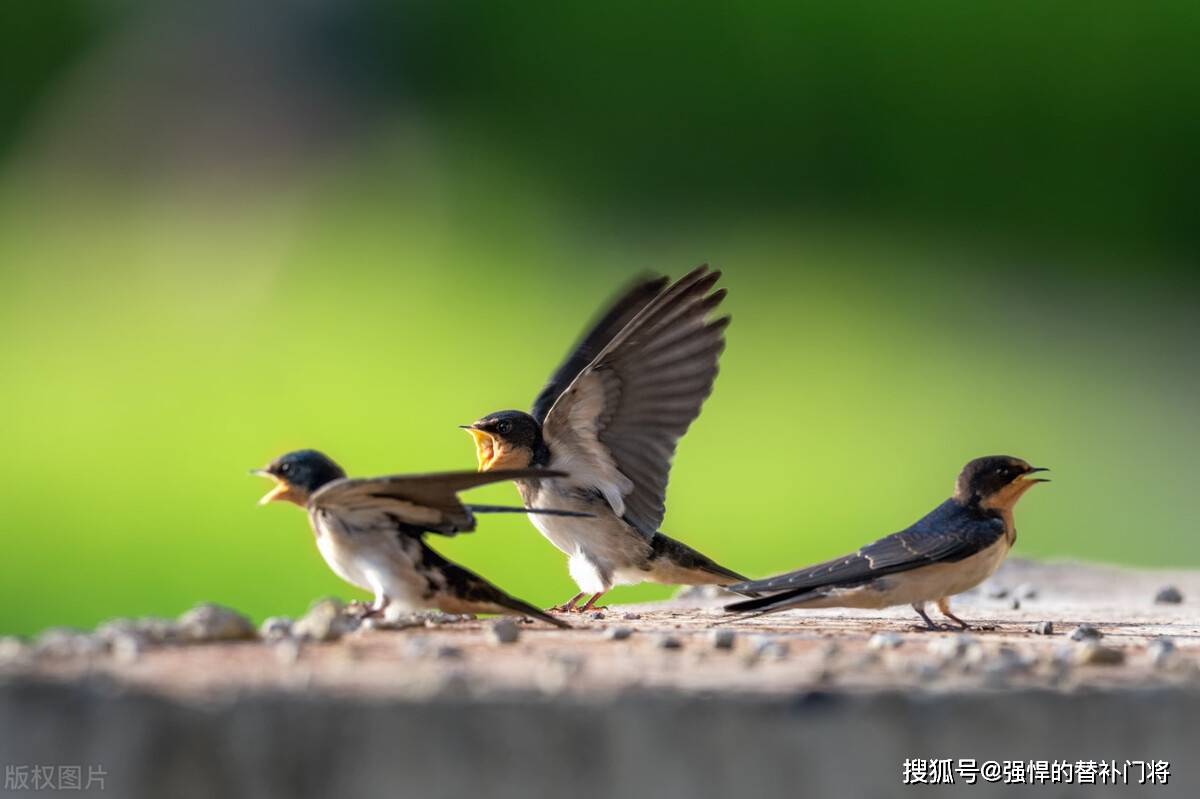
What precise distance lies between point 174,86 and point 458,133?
4.50m

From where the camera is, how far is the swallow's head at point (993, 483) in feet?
14.9

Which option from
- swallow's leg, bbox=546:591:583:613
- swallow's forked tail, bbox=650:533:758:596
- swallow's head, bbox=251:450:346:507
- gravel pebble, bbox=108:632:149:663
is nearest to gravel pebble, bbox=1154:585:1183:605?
swallow's forked tail, bbox=650:533:758:596

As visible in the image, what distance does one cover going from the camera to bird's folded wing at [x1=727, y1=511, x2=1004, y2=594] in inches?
167

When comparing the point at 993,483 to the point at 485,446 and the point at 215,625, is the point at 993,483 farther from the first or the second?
the point at 215,625

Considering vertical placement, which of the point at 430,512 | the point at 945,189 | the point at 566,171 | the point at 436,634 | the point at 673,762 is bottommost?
the point at 673,762

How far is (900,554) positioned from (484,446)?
4.92 ft

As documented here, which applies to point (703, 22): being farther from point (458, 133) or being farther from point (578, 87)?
point (458, 133)

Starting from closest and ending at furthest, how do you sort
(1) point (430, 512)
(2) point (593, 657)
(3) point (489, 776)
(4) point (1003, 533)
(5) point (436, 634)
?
(3) point (489, 776) < (2) point (593, 657) < (5) point (436, 634) < (1) point (430, 512) < (4) point (1003, 533)

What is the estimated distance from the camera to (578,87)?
76.7ft

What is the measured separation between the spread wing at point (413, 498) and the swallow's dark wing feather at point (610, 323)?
2.23m

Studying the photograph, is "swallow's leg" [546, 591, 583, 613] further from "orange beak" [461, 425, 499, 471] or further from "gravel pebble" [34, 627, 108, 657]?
"gravel pebble" [34, 627, 108, 657]

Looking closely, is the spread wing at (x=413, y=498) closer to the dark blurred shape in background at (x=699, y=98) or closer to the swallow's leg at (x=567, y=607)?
the swallow's leg at (x=567, y=607)

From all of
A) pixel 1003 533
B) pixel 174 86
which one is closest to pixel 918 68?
pixel 174 86

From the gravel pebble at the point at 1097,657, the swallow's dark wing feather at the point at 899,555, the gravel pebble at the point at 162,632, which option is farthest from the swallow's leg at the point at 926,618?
the gravel pebble at the point at 162,632
